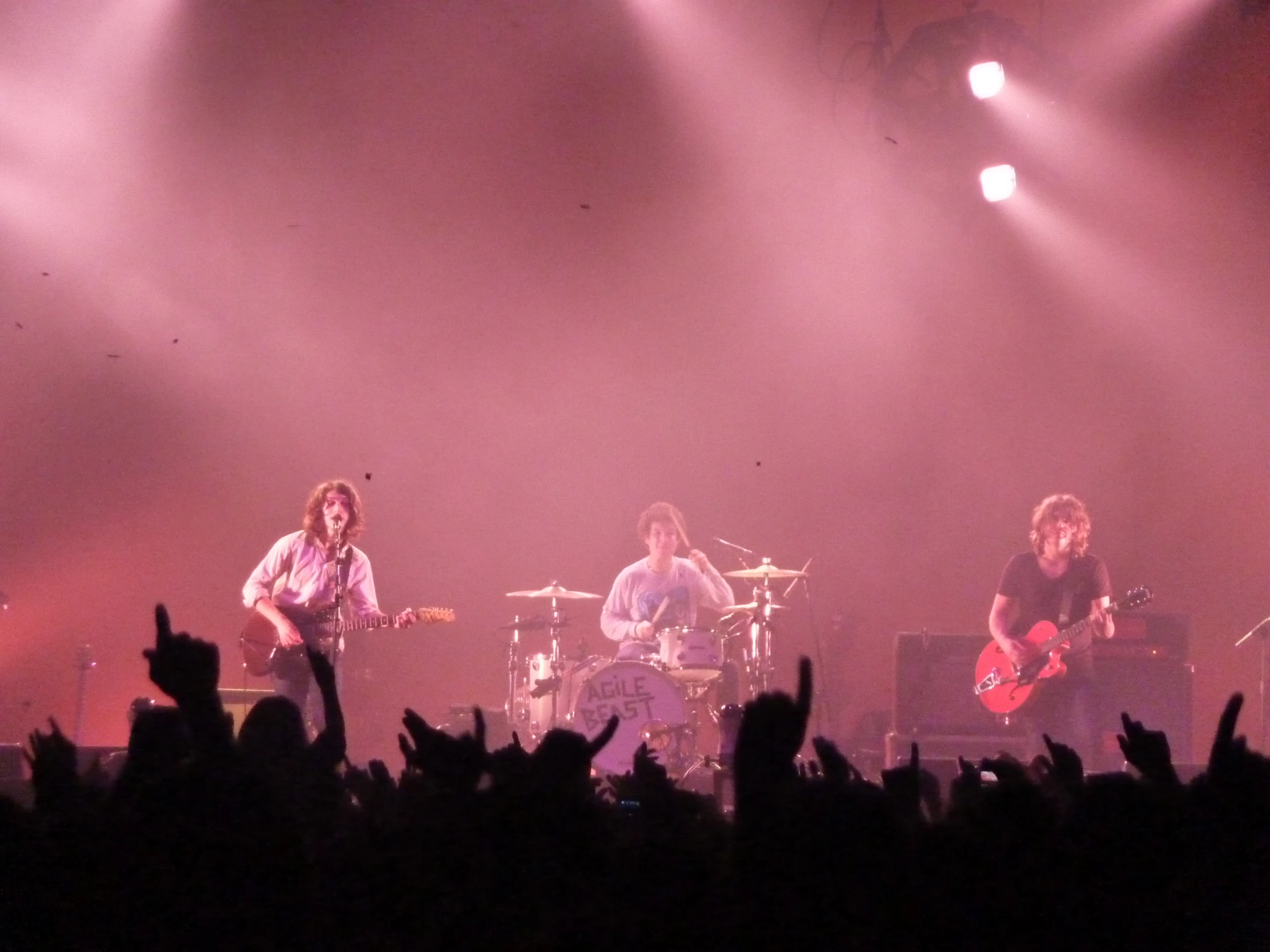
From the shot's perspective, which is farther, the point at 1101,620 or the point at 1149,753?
the point at 1101,620

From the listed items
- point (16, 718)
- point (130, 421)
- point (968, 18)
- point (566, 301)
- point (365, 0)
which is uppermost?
point (365, 0)

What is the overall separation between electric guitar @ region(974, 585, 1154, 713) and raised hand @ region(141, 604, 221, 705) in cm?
694

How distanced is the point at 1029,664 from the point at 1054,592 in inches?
18.5

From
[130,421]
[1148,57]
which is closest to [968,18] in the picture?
[1148,57]

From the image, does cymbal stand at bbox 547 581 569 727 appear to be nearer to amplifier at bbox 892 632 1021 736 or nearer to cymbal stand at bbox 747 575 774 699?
cymbal stand at bbox 747 575 774 699

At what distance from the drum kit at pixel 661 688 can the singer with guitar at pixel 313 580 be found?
65.3 inches

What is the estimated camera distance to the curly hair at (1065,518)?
298 inches

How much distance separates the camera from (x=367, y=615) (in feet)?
24.2

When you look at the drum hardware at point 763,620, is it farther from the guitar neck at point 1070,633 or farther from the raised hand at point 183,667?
the raised hand at point 183,667

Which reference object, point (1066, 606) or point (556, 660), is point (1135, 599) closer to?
point (1066, 606)

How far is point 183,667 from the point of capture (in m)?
1.08

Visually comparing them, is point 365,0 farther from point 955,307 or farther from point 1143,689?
point 1143,689

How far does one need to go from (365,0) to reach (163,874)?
1109 cm

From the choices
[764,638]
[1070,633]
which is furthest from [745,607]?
[1070,633]
